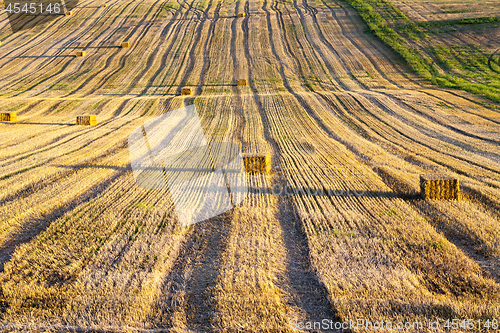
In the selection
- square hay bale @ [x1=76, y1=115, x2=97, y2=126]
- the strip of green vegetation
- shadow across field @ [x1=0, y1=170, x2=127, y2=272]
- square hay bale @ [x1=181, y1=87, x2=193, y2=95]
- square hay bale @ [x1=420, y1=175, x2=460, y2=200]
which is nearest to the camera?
shadow across field @ [x1=0, y1=170, x2=127, y2=272]

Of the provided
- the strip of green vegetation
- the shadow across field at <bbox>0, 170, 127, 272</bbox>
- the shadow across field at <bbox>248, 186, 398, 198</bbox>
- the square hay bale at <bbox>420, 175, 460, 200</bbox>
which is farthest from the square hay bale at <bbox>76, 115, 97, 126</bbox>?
the strip of green vegetation

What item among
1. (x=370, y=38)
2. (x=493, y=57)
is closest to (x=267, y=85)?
(x=370, y=38)

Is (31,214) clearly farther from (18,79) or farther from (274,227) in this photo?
(18,79)

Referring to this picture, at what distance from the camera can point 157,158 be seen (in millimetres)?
13203

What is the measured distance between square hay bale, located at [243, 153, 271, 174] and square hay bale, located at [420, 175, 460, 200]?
14.9 feet

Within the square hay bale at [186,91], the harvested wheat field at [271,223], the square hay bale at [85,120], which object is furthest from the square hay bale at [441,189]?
the square hay bale at [186,91]

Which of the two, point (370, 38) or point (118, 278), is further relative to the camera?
point (370, 38)

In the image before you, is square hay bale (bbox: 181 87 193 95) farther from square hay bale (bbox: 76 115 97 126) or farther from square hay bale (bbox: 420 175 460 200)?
square hay bale (bbox: 420 175 460 200)

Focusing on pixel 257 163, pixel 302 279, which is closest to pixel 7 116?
pixel 257 163

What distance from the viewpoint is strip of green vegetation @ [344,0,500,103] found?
87.6 ft

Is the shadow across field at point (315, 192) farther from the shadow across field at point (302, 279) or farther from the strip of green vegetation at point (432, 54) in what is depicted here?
the strip of green vegetation at point (432, 54)

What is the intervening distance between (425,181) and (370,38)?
33098 mm

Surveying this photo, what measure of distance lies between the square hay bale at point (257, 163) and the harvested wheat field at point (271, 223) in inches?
2.5

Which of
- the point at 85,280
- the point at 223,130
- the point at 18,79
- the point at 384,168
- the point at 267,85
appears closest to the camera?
the point at 85,280
